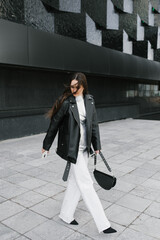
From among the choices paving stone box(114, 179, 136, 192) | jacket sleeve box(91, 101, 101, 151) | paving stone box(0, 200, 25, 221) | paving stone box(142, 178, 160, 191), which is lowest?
paving stone box(142, 178, 160, 191)

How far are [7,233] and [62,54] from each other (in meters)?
8.14

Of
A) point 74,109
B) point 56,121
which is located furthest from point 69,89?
point 56,121

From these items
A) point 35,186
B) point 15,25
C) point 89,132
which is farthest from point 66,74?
point 89,132

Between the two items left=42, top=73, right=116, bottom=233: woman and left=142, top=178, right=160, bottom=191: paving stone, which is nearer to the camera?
left=42, top=73, right=116, bottom=233: woman

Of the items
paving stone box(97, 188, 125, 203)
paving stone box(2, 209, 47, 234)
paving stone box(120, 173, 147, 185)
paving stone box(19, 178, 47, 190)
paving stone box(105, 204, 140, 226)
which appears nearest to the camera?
paving stone box(2, 209, 47, 234)

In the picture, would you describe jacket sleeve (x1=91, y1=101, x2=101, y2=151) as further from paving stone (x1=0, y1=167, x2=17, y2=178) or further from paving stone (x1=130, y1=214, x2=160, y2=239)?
paving stone (x1=0, y1=167, x2=17, y2=178)

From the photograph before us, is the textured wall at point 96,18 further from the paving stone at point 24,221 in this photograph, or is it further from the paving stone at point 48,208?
the paving stone at point 24,221

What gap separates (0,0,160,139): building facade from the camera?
29.4 feet

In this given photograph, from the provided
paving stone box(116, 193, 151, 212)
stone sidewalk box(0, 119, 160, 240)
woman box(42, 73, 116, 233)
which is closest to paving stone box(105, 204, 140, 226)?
stone sidewalk box(0, 119, 160, 240)

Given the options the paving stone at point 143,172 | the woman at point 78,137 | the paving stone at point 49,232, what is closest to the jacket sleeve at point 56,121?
the woman at point 78,137

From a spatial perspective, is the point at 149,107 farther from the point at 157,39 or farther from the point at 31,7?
the point at 31,7

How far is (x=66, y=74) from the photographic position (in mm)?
12938

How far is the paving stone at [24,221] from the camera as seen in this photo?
3.15 m

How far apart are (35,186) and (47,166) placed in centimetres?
134
